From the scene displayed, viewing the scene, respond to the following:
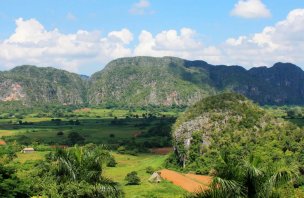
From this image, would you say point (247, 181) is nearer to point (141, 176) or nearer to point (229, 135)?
point (141, 176)

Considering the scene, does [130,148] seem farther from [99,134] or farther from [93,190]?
[93,190]

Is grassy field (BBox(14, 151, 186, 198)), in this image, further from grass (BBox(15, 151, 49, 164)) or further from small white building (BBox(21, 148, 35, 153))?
small white building (BBox(21, 148, 35, 153))

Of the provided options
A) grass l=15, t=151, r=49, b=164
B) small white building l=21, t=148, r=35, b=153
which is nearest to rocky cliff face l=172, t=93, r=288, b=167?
grass l=15, t=151, r=49, b=164

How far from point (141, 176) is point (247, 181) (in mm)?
54444

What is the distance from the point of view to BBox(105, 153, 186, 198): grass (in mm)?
51525

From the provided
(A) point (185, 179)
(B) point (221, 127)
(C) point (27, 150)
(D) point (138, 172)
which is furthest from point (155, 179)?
(C) point (27, 150)

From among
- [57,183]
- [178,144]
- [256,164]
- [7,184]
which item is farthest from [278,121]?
[256,164]

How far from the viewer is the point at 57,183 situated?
79.2ft

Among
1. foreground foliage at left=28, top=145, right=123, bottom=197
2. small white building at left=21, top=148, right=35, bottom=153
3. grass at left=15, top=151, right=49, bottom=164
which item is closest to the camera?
foreground foliage at left=28, top=145, right=123, bottom=197

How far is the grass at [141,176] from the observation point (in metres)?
51.5

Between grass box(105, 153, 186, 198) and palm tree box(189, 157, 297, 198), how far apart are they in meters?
20.5

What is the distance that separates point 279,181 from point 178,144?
63.2 m

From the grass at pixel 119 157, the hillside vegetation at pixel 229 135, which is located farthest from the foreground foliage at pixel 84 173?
the hillside vegetation at pixel 229 135

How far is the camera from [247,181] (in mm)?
13484
